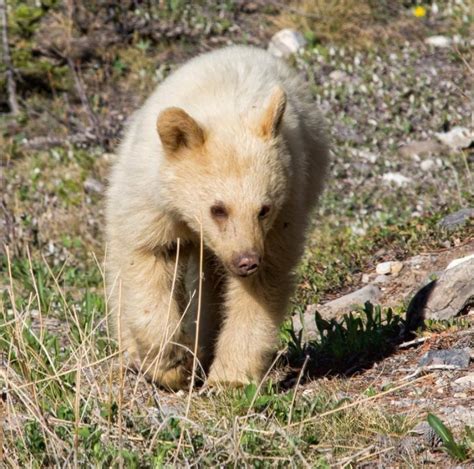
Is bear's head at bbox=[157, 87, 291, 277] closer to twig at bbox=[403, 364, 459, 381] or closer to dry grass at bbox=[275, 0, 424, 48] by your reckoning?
twig at bbox=[403, 364, 459, 381]

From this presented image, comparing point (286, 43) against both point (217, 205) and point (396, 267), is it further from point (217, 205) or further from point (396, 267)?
point (217, 205)

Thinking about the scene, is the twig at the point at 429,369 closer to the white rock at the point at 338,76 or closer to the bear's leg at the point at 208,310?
the bear's leg at the point at 208,310

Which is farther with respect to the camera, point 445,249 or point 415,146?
point 415,146

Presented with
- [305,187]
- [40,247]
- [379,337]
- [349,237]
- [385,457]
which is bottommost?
[40,247]

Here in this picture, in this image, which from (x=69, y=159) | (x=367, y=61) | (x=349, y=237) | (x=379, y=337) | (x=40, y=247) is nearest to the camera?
(x=379, y=337)

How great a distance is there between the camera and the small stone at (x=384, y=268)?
8.16m

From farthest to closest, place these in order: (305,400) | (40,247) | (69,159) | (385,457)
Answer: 1. (69,159)
2. (40,247)
3. (305,400)
4. (385,457)

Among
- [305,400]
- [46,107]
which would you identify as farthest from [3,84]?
[305,400]

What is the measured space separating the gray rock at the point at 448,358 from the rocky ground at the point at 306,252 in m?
0.01

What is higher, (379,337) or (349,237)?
(379,337)

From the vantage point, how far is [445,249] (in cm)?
808

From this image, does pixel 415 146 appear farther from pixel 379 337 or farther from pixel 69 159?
pixel 379 337

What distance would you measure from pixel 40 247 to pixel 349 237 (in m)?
3.00

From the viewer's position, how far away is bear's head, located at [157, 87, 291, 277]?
5445 millimetres
